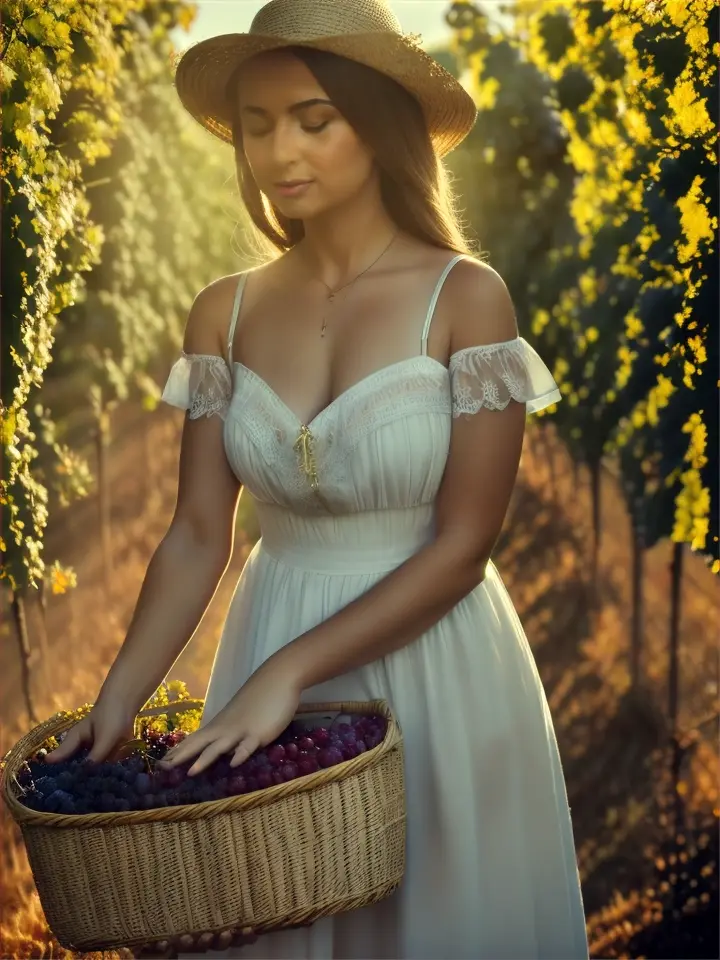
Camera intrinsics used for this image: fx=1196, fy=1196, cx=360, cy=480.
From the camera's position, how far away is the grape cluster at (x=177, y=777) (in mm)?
1765

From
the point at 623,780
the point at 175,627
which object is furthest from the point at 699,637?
the point at 175,627

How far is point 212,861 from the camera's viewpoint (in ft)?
5.73

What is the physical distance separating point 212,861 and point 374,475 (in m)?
0.73

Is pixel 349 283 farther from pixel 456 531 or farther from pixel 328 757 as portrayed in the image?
pixel 328 757

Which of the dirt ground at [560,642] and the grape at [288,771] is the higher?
the grape at [288,771]

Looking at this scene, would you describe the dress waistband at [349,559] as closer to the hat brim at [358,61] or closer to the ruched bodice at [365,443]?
the ruched bodice at [365,443]

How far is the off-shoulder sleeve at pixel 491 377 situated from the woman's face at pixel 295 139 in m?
0.38

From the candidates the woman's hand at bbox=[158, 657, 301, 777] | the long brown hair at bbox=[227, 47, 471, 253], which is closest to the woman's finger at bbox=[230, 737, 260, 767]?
the woman's hand at bbox=[158, 657, 301, 777]

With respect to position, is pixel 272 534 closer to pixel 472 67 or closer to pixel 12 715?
pixel 12 715

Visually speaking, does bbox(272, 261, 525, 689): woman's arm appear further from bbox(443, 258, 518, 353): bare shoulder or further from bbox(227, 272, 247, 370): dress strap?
bbox(227, 272, 247, 370): dress strap

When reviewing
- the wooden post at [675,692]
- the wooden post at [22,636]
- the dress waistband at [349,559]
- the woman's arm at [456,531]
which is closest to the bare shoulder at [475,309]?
the woman's arm at [456,531]

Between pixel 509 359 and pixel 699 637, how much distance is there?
4.98 meters

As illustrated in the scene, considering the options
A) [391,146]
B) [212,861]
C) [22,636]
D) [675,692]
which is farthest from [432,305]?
[675,692]

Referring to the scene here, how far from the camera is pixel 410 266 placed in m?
2.23
